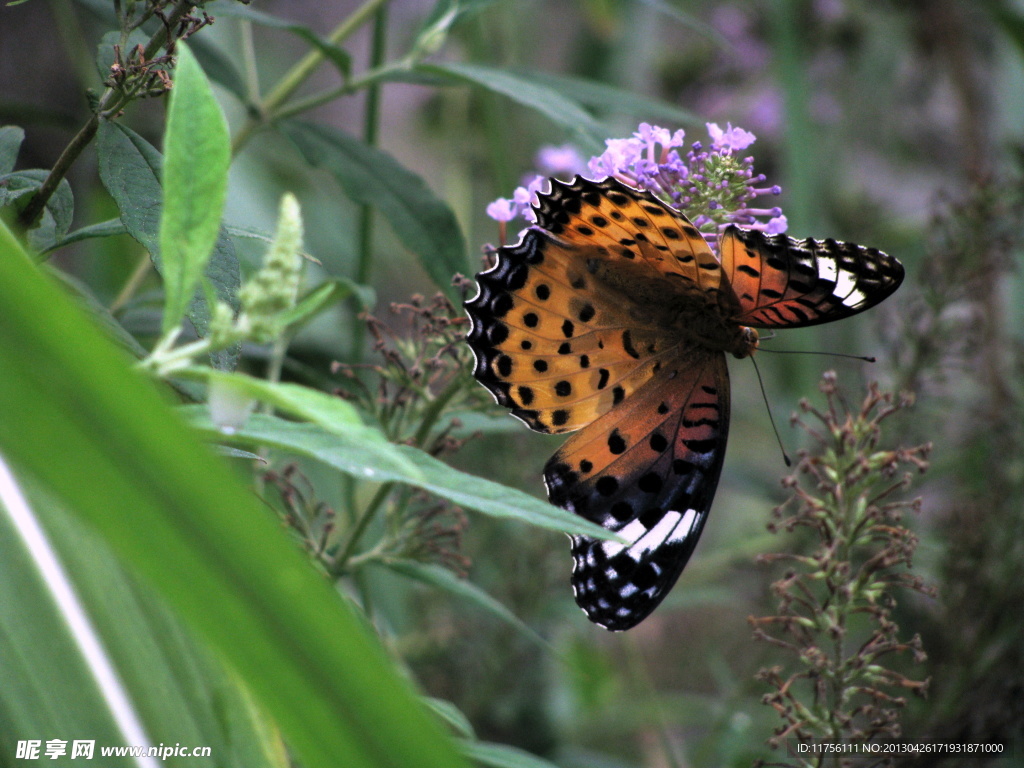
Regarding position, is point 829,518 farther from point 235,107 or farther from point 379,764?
point 235,107

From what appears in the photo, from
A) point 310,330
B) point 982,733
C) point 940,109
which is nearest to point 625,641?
point 982,733

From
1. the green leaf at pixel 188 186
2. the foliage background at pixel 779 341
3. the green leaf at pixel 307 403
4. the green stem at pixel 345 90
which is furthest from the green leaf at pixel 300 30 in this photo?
the green leaf at pixel 307 403

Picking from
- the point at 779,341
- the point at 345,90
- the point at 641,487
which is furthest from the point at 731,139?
the point at 779,341

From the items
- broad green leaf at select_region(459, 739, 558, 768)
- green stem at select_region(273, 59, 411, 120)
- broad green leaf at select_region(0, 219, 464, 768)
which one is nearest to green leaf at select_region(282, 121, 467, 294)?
green stem at select_region(273, 59, 411, 120)

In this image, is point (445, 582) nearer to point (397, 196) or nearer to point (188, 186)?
point (397, 196)

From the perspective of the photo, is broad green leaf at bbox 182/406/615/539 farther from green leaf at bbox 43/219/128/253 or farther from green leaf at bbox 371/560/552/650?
green leaf at bbox 371/560/552/650
